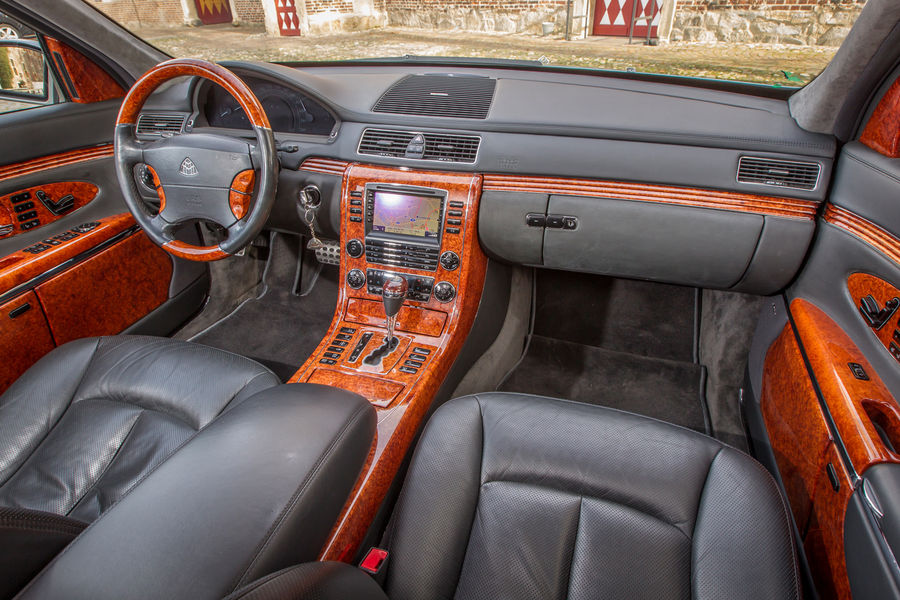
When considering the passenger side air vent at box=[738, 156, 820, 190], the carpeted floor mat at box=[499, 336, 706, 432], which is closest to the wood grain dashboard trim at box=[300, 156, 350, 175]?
the carpeted floor mat at box=[499, 336, 706, 432]

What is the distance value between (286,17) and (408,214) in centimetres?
300

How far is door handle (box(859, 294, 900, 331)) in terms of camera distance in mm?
1262

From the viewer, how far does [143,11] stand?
3717 millimetres

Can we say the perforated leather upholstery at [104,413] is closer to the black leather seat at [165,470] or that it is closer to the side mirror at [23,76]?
the black leather seat at [165,470]

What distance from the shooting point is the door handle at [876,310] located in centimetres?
126

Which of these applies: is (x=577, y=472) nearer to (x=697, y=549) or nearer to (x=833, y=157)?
(x=697, y=549)

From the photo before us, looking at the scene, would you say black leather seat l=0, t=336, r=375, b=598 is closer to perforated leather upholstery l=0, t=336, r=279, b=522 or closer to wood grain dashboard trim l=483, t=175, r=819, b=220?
perforated leather upholstery l=0, t=336, r=279, b=522

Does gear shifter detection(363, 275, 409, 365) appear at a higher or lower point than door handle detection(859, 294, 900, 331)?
lower

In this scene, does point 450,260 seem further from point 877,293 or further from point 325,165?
point 877,293

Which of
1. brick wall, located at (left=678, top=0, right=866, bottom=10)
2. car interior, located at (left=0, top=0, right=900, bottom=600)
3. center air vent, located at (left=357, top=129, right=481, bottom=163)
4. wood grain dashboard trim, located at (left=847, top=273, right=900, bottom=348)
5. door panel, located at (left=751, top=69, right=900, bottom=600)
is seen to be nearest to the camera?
car interior, located at (left=0, top=0, right=900, bottom=600)

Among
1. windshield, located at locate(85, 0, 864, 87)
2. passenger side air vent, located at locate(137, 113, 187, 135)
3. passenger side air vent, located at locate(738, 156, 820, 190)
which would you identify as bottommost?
passenger side air vent, located at locate(738, 156, 820, 190)

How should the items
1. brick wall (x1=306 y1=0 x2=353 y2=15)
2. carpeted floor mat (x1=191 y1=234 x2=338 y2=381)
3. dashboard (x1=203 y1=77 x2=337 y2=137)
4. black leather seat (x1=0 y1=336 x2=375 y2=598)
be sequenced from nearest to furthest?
1. black leather seat (x1=0 y1=336 x2=375 y2=598)
2. dashboard (x1=203 y1=77 x2=337 y2=137)
3. carpeted floor mat (x1=191 y1=234 x2=338 y2=381)
4. brick wall (x1=306 y1=0 x2=353 y2=15)

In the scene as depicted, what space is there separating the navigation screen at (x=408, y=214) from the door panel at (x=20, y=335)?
1249mm

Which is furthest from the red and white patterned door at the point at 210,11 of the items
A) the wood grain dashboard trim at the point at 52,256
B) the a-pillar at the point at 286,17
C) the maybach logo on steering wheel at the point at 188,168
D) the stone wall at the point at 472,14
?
the maybach logo on steering wheel at the point at 188,168
